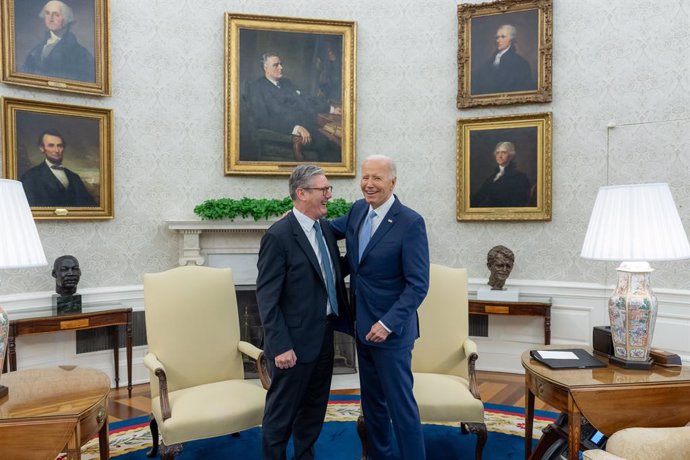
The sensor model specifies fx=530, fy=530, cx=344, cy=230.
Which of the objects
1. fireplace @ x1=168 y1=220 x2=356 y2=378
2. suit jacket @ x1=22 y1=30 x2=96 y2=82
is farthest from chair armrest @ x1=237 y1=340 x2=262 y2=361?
suit jacket @ x1=22 y1=30 x2=96 y2=82

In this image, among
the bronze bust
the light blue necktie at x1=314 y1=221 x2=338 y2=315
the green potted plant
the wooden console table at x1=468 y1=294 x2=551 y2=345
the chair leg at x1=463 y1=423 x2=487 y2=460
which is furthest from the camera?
the bronze bust

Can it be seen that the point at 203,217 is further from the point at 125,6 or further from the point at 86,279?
the point at 125,6

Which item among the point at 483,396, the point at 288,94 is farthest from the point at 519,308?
the point at 288,94

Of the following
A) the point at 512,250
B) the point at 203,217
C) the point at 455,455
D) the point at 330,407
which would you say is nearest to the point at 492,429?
the point at 455,455

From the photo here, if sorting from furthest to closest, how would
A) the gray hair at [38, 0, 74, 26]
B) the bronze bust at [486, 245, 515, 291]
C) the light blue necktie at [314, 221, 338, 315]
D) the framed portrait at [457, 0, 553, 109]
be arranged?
the framed portrait at [457, 0, 553, 109] < the bronze bust at [486, 245, 515, 291] < the gray hair at [38, 0, 74, 26] < the light blue necktie at [314, 221, 338, 315]

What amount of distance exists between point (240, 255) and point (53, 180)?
1930mm

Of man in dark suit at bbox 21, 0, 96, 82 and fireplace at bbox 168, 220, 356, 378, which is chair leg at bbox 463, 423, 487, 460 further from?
man in dark suit at bbox 21, 0, 96, 82

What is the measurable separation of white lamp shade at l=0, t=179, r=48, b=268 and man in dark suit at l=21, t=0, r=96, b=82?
10.4ft

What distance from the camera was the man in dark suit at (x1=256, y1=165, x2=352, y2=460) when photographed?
114 inches

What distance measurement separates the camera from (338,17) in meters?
6.10

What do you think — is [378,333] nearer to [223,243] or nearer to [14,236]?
[14,236]

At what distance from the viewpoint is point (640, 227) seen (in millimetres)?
2668

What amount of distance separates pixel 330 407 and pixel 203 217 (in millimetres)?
2321

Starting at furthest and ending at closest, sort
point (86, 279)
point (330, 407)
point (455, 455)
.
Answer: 1. point (86, 279)
2. point (330, 407)
3. point (455, 455)
